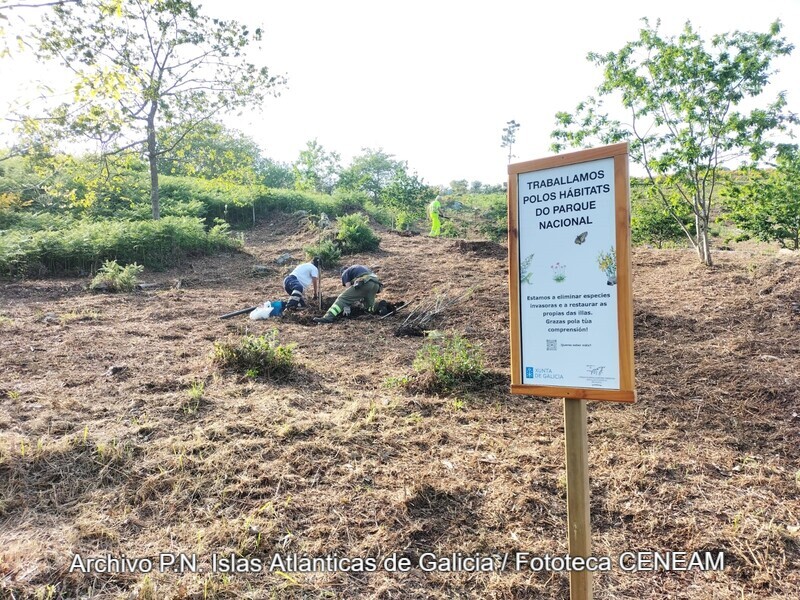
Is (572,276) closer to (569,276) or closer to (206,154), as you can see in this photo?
(569,276)

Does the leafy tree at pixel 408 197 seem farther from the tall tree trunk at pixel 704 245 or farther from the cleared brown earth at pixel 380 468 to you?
the cleared brown earth at pixel 380 468

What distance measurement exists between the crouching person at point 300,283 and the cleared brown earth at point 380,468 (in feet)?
8.59

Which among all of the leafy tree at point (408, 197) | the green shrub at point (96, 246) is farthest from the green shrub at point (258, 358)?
the leafy tree at point (408, 197)

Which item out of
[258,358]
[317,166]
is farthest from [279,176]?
[258,358]

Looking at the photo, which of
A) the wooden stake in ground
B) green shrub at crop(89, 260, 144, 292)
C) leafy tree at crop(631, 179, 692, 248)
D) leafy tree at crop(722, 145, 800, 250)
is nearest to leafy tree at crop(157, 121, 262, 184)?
green shrub at crop(89, 260, 144, 292)

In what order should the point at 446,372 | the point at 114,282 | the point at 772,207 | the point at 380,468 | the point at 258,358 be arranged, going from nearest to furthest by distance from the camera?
the point at 380,468 < the point at 446,372 < the point at 258,358 < the point at 114,282 < the point at 772,207

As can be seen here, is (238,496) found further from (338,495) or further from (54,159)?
(54,159)

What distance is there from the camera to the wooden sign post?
1838 mm

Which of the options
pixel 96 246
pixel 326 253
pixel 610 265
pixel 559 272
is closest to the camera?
pixel 610 265

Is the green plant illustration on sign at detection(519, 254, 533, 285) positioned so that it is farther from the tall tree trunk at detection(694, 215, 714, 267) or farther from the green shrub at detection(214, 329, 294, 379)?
the tall tree trunk at detection(694, 215, 714, 267)

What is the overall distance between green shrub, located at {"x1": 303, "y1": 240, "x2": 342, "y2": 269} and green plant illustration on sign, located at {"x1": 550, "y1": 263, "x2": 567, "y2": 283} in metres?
10.6

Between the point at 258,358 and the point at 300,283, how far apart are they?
4068mm

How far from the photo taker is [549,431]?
12.3 feet

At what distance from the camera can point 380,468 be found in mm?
3121
